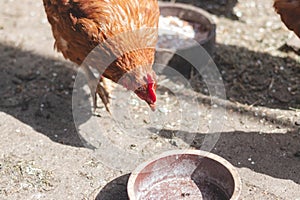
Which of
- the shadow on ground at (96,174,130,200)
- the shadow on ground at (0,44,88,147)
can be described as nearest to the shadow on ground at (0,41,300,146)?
the shadow on ground at (0,44,88,147)

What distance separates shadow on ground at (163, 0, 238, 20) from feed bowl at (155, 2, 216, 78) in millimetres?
626

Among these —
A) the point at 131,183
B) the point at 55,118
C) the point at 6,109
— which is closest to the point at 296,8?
the point at 131,183

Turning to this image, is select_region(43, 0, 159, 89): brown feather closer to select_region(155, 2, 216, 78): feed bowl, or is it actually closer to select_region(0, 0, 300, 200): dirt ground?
select_region(0, 0, 300, 200): dirt ground

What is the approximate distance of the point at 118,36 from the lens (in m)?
3.98

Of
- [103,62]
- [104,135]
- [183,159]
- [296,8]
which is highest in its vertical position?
[296,8]

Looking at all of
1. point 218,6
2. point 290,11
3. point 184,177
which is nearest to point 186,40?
point 218,6

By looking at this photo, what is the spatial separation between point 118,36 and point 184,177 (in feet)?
3.76

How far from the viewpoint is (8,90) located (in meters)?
5.08

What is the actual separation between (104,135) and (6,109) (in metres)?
0.96

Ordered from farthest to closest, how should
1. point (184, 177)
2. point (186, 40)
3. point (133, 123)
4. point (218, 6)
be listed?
point (218, 6) → point (186, 40) → point (133, 123) → point (184, 177)

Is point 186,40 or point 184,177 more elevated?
point 186,40

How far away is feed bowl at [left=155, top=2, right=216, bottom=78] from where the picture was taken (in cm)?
498

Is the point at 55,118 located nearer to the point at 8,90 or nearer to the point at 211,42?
the point at 8,90

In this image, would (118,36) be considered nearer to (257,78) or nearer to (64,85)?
(64,85)
